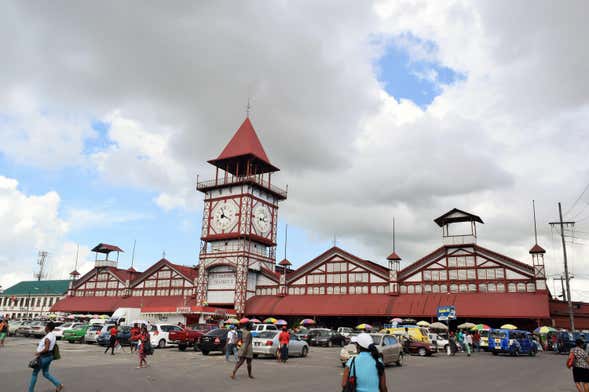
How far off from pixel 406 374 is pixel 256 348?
899 centimetres

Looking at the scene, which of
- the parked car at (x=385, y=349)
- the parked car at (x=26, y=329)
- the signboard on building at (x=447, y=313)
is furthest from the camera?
the parked car at (x=26, y=329)

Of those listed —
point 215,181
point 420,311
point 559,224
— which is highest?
point 215,181

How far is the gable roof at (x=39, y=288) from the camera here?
97.6 m

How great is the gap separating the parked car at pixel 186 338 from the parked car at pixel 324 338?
1142cm

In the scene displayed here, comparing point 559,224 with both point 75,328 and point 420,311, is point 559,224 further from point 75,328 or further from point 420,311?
point 75,328

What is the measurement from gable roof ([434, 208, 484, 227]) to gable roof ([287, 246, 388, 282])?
25.3ft

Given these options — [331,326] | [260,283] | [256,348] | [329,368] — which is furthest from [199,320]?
[329,368]

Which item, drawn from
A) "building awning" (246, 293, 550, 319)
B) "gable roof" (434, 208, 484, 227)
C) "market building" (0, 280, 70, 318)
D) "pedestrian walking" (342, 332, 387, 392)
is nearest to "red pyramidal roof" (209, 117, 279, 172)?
"building awning" (246, 293, 550, 319)

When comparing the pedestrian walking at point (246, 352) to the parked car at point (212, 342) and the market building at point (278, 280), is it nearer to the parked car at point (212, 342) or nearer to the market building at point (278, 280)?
the parked car at point (212, 342)

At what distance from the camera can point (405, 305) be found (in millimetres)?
45219

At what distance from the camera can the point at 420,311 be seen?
4397 centimetres

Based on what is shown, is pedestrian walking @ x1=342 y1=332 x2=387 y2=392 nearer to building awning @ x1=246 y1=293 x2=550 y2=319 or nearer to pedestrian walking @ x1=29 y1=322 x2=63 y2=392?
pedestrian walking @ x1=29 y1=322 x2=63 y2=392

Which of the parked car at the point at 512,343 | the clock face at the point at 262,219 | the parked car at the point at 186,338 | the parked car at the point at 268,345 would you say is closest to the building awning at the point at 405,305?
the parked car at the point at 512,343

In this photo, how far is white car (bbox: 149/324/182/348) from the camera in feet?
99.7
